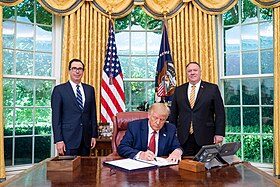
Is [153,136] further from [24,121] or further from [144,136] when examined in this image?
[24,121]

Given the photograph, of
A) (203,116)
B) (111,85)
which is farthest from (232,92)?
(111,85)

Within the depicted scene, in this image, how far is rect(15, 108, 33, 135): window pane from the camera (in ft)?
12.9

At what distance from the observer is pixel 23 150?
13.0 feet

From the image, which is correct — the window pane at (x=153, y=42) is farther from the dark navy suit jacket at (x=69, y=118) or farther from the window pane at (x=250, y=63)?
the dark navy suit jacket at (x=69, y=118)

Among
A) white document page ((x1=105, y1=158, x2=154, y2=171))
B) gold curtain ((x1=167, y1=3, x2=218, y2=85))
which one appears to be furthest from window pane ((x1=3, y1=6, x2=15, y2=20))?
white document page ((x1=105, y1=158, x2=154, y2=171))

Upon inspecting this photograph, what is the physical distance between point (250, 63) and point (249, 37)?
1.27ft

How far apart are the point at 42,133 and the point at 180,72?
220 cm

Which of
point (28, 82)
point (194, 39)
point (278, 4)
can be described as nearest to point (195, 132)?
point (194, 39)

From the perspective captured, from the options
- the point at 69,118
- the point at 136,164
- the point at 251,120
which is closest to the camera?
the point at 136,164

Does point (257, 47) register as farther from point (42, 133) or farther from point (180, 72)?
point (42, 133)

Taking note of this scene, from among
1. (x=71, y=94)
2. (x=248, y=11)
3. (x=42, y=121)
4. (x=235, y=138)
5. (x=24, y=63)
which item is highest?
(x=248, y=11)

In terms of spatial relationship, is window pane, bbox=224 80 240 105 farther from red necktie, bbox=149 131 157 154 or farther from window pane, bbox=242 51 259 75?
red necktie, bbox=149 131 157 154

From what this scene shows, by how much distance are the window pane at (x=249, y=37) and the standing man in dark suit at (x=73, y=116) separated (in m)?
2.54

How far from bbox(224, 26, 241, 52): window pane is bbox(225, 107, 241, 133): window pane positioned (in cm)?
91
